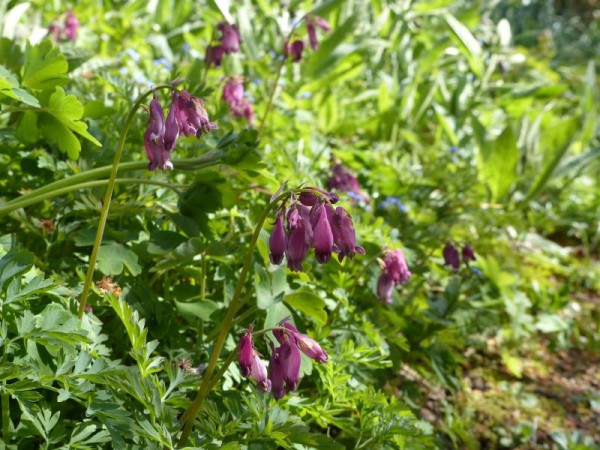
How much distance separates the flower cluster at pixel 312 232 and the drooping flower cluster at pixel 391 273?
0.72 m

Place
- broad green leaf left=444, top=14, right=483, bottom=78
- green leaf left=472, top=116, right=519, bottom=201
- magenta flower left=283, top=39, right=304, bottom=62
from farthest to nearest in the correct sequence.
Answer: broad green leaf left=444, top=14, right=483, bottom=78 → green leaf left=472, top=116, right=519, bottom=201 → magenta flower left=283, top=39, right=304, bottom=62

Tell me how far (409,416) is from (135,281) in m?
0.79

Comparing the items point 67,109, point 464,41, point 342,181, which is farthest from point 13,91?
point 464,41

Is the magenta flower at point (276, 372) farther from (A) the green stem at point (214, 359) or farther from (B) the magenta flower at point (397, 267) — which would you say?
(B) the magenta flower at point (397, 267)

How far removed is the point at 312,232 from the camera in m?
1.31

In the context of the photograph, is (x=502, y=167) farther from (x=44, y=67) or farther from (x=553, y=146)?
(x=44, y=67)

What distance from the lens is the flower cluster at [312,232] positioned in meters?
1.30

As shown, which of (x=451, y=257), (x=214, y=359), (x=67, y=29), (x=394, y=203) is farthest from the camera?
(x=67, y=29)

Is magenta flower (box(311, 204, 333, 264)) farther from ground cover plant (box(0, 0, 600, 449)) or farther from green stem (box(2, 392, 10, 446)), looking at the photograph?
green stem (box(2, 392, 10, 446))

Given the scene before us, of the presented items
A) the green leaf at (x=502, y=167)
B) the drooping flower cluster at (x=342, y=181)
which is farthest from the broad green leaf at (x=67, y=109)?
the green leaf at (x=502, y=167)

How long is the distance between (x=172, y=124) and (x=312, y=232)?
0.38 m

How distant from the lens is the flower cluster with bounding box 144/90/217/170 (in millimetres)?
1433

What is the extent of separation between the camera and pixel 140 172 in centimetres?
223

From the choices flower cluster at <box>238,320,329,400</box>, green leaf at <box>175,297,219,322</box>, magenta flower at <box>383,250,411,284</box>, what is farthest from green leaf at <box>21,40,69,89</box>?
magenta flower at <box>383,250,411,284</box>
